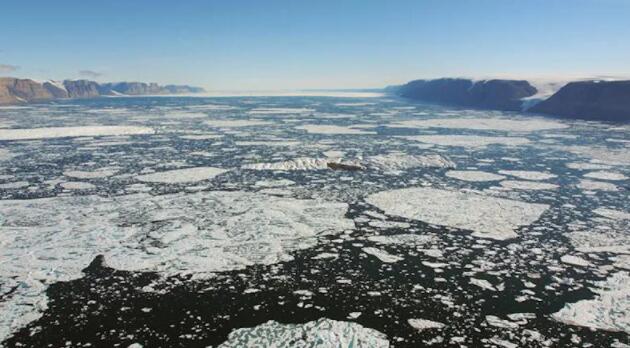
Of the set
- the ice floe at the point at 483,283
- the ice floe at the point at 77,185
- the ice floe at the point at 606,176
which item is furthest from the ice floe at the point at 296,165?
the ice floe at the point at 483,283

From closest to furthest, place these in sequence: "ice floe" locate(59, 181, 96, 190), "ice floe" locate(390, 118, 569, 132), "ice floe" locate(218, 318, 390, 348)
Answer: "ice floe" locate(218, 318, 390, 348)
"ice floe" locate(59, 181, 96, 190)
"ice floe" locate(390, 118, 569, 132)

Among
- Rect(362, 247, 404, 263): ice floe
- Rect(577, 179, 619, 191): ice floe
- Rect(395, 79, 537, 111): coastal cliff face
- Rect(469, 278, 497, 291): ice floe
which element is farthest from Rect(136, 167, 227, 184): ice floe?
Rect(395, 79, 537, 111): coastal cliff face

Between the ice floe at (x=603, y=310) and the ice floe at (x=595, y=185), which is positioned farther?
the ice floe at (x=595, y=185)

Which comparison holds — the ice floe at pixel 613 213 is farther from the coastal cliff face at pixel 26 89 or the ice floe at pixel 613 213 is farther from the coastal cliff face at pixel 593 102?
the coastal cliff face at pixel 26 89

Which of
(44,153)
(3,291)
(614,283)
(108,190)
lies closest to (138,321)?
(3,291)

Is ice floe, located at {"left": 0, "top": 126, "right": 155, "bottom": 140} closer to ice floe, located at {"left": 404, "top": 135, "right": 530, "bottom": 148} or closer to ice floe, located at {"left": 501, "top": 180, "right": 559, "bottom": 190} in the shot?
ice floe, located at {"left": 404, "top": 135, "right": 530, "bottom": 148}

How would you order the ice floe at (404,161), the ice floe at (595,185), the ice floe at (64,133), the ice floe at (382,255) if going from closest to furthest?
1. the ice floe at (382,255)
2. the ice floe at (595,185)
3. the ice floe at (404,161)
4. the ice floe at (64,133)
